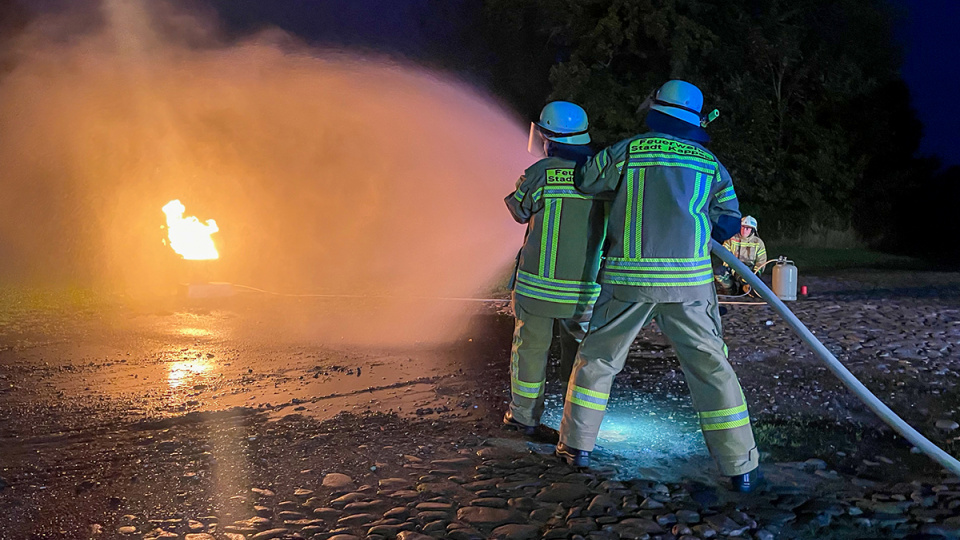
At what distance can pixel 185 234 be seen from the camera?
1170 cm

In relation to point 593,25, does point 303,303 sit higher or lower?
lower

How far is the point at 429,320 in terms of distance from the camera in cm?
991

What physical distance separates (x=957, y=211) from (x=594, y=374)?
1156 inches

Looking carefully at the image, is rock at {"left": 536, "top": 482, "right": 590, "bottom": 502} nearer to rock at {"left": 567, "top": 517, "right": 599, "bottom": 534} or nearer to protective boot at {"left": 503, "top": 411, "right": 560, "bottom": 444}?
rock at {"left": 567, "top": 517, "right": 599, "bottom": 534}

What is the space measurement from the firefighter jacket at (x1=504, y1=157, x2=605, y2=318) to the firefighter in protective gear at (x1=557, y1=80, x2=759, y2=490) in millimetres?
354

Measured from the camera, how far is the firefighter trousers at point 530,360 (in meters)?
4.88

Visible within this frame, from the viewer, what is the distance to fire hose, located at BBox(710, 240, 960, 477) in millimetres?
4036

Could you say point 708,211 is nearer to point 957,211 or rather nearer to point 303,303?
point 303,303

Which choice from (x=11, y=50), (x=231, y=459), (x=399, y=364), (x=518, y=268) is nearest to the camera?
(x=231, y=459)

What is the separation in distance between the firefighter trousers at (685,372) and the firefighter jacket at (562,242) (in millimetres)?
436

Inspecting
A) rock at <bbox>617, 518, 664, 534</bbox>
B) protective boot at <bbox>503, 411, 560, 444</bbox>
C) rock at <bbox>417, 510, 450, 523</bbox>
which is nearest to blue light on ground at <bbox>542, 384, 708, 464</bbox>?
protective boot at <bbox>503, 411, 560, 444</bbox>

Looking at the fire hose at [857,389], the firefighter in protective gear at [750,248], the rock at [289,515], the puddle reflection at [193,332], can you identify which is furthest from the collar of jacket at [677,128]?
the firefighter in protective gear at [750,248]

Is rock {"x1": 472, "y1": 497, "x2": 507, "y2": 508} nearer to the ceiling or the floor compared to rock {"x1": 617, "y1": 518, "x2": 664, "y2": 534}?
nearer to the floor

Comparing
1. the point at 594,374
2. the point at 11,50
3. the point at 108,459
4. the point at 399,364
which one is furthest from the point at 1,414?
the point at 11,50
